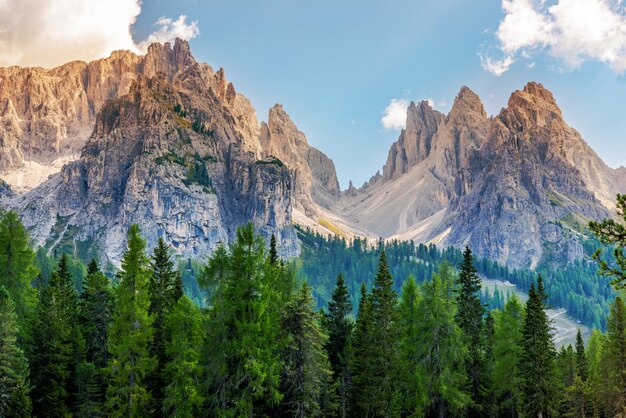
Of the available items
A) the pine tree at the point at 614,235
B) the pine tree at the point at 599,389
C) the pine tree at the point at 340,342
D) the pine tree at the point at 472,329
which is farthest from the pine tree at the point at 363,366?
the pine tree at the point at 614,235

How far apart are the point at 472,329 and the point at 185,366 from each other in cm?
3286

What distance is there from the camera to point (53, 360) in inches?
2051

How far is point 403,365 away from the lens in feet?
180

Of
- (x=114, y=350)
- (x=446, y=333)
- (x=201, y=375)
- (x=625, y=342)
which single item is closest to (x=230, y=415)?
(x=201, y=375)

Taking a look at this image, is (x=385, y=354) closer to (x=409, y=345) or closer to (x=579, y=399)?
(x=409, y=345)

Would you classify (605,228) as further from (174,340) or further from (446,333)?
(446,333)

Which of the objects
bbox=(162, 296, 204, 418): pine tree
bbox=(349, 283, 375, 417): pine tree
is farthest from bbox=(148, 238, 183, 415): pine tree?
bbox=(349, 283, 375, 417): pine tree

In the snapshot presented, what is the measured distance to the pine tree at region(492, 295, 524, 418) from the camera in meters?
63.1

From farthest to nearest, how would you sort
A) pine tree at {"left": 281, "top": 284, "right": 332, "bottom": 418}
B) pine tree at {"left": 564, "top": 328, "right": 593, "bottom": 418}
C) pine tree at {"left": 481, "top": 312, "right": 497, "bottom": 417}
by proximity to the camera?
pine tree at {"left": 481, "top": 312, "right": 497, "bottom": 417} → pine tree at {"left": 564, "top": 328, "right": 593, "bottom": 418} → pine tree at {"left": 281, "top": 284, "right": 332, "bottom": 418}

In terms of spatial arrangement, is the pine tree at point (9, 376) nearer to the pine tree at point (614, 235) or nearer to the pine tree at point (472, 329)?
the pine tree at point (472, 329)

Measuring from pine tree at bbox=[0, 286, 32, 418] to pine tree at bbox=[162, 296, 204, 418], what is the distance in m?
10.6

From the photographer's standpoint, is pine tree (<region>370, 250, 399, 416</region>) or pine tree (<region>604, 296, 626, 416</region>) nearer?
pine tree (<region>370, 250, 399, 416</region>)

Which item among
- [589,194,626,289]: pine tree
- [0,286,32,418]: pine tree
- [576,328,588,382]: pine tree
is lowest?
[0,286,32,418]: pine tree

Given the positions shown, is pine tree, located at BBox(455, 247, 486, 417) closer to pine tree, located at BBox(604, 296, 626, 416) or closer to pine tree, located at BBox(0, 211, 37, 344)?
pine tree, located at BBox(604, 296, 626, 416)
